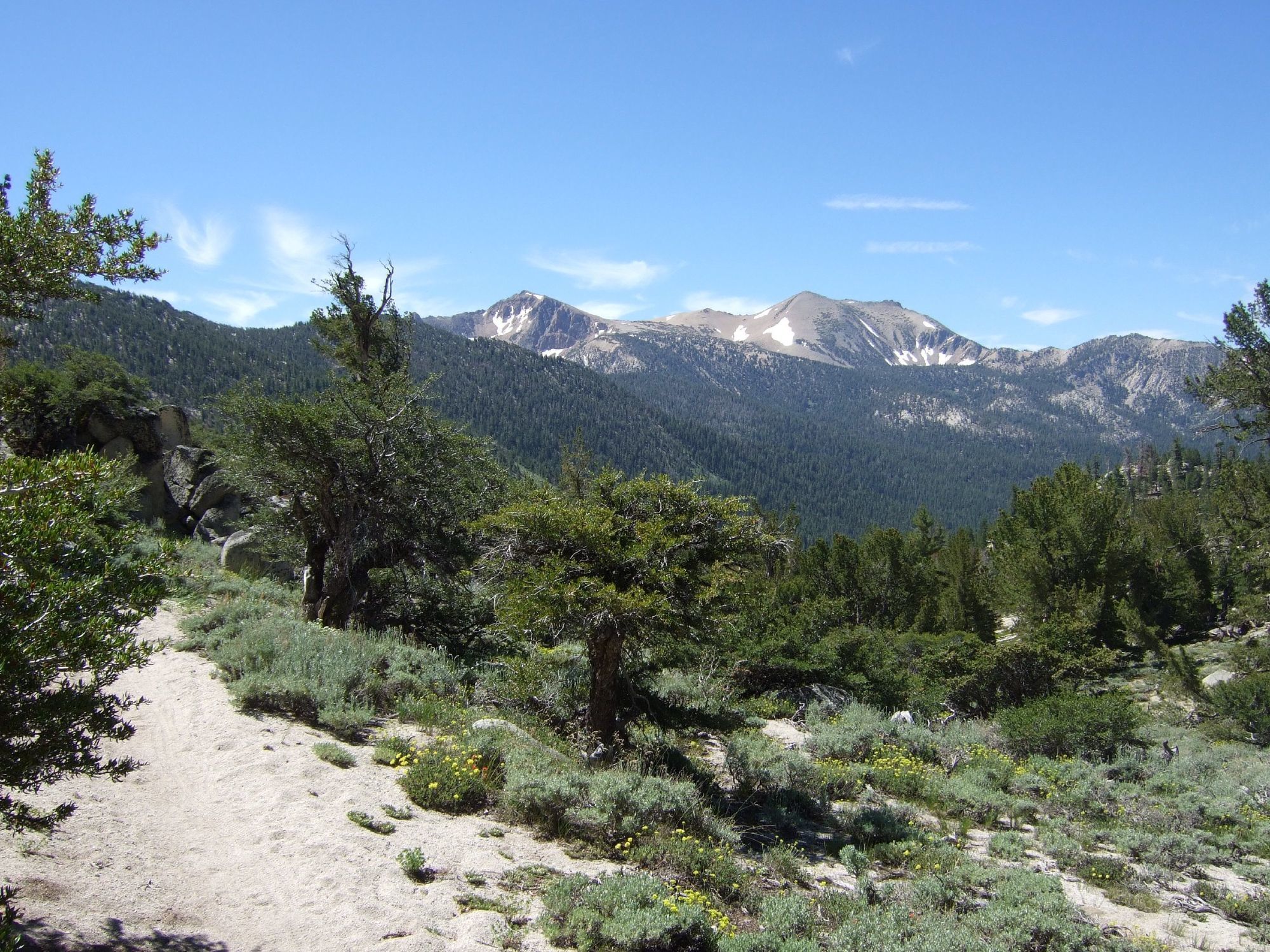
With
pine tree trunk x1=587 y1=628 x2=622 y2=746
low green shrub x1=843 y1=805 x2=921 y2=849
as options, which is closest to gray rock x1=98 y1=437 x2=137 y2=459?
pine tree trunk x1=587 y1=628 x2=622 y2=746

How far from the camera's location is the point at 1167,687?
24.2 meters

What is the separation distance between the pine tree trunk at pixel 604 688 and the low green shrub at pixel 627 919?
3761 mm

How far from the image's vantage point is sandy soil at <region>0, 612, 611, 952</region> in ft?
16.5

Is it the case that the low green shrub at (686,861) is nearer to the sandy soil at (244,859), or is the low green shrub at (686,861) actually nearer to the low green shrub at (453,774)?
the sandy soil at (244,859)

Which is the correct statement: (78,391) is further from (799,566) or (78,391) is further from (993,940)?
(799,566)

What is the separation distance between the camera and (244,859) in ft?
19.7

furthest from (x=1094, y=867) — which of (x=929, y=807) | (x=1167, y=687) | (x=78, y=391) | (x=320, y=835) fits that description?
(x=78, y=391)

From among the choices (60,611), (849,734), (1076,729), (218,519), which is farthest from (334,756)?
(218,519)

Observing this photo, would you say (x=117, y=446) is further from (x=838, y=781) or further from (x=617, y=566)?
(x=838, y=781)

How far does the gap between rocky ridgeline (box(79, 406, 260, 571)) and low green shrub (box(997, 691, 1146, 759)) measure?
73.9 feet

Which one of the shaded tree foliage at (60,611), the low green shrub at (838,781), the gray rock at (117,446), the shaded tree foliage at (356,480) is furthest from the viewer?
the gray rock at (117,446)

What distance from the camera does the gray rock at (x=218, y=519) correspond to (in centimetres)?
2378

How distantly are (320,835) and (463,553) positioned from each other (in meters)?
10.2

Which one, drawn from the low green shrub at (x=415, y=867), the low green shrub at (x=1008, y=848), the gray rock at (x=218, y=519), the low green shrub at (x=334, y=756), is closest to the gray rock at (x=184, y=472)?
the gray rock at (x=218, y=519)
